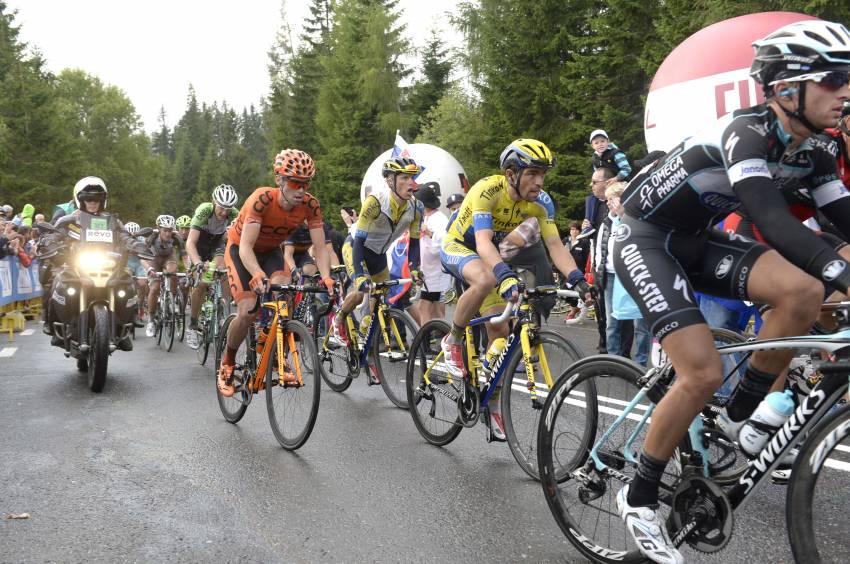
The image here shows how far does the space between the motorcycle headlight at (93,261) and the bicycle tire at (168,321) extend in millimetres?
3580

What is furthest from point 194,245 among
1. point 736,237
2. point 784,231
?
point 784,231

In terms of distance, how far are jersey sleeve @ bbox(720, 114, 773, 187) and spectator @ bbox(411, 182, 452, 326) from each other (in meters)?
6.81

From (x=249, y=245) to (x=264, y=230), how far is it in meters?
0.53

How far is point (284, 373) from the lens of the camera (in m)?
5.67

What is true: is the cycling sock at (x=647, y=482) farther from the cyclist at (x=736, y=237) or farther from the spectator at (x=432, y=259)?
the spectator at (x=432, y=259)

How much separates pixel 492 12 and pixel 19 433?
27.1m

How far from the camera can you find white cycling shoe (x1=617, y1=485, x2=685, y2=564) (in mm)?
3046

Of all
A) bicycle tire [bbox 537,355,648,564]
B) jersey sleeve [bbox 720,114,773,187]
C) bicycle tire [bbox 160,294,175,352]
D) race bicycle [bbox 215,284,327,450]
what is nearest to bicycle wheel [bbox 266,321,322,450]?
race bicycle [bbox 215,284,327,450]

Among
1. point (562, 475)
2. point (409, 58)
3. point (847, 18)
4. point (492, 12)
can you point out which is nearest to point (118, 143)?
point (409, 58)

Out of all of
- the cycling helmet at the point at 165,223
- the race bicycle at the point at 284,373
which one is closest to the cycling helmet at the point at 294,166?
the race bicycle at the point at 284,373

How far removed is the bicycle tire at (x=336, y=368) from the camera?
773 cm

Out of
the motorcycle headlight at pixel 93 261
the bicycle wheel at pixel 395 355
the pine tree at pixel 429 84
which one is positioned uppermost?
the pine tree at pixel 429 84

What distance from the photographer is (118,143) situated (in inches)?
3046

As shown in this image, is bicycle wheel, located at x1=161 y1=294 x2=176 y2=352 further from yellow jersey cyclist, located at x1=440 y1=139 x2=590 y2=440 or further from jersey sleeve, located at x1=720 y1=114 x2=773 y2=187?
jersey sleeve, located at x1=720 y1=114 x2=773 y2=187
